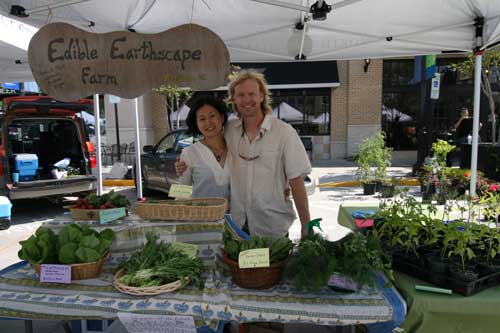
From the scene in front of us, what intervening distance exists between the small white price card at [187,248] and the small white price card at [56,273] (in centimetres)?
58

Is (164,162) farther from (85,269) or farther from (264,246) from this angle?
(264,246)

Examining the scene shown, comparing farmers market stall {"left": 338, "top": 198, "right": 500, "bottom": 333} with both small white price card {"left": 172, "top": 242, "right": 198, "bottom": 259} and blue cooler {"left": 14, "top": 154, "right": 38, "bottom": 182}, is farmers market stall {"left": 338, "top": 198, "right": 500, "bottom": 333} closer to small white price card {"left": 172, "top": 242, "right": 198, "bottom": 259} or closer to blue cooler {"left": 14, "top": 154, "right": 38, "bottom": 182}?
small white price card {"left": 172, "top": 242, "right": 198, "bottom": 259}

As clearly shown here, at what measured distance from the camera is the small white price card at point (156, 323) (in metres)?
1.81

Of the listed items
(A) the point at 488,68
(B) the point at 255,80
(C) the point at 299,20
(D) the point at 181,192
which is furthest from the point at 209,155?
(A) the point at 488,68

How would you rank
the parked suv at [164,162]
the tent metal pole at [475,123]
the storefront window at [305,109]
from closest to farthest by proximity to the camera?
the tent metal pole at [475,123], the parked suv at [164,162], the storefront window at [305,109]

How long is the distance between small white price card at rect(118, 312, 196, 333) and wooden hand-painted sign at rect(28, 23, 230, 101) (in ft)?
5.39

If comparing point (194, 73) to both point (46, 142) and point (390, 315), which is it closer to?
point (390, 315)

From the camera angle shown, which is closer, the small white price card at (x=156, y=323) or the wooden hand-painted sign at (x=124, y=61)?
the small white price card at (x=156, y=323)

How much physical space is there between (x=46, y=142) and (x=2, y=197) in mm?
2044

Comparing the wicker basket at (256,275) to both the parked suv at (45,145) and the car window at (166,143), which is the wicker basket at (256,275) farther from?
the car window at (166,143)

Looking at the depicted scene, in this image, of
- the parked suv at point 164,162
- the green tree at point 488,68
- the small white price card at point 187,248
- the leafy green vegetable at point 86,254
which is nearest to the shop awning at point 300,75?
the green tree at point 488,68

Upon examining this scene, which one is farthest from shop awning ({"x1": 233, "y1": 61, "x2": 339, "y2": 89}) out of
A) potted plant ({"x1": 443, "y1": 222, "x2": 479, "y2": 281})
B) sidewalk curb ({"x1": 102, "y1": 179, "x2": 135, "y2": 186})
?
potted plant ({"x1": 443, "y1": 222, "x2": 479, "y2": 281})

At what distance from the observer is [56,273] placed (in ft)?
6.72

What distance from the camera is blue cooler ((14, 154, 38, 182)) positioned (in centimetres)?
667
